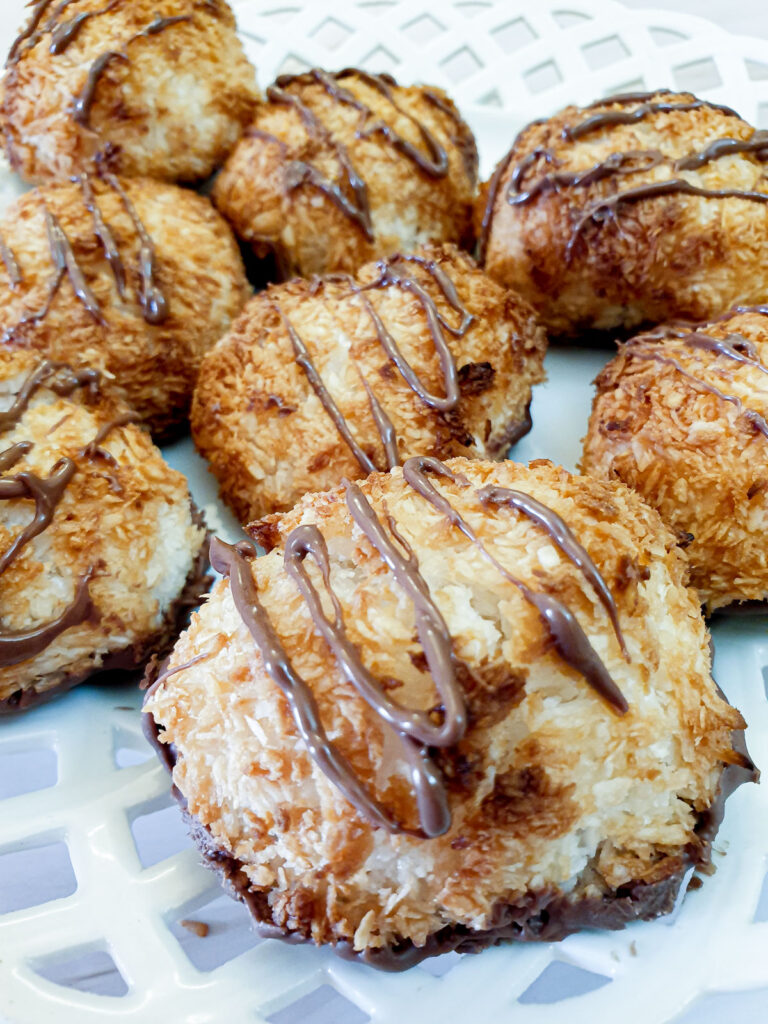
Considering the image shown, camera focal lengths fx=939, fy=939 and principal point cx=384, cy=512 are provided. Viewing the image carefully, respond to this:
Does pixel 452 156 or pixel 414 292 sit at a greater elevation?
pixel 452 156

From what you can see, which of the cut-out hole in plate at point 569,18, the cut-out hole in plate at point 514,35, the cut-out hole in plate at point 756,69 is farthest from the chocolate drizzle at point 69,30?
the cut-out hole in plate at point 756,69

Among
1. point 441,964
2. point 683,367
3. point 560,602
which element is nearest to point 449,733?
point 560,602

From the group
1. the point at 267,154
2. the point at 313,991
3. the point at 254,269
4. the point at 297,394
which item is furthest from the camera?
the point at 254,269

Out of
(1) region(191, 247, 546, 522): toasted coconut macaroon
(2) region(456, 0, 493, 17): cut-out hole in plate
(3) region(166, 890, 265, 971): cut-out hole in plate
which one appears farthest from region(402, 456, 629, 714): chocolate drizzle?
(2) region(456, 0, 493, 17): cut-out hole in plate

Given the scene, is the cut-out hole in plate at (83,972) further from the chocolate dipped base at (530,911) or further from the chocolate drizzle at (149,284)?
the chocolate drizzle at (149,284)

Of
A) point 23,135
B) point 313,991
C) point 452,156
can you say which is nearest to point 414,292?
point 452,156

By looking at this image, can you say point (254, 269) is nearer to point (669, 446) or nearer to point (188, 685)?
point (669, 446)
